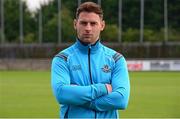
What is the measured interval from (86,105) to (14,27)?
3028 inches

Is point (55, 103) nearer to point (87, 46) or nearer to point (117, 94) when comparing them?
point (117, 94)

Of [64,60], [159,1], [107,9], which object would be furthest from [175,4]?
[64,60]

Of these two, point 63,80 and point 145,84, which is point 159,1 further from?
point 63,80

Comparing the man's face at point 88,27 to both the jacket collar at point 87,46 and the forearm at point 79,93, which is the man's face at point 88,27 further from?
the forearm at point 79,93

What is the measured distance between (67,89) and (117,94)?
42 cm

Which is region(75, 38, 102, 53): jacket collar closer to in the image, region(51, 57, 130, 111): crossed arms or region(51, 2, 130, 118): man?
region(51, 2, 130, 118): man

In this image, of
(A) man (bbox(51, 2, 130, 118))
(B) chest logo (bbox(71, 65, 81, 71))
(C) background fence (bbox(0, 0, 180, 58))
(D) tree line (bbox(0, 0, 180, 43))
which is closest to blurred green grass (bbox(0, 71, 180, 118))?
(A) man (bbox(51, 2, 130, 118))

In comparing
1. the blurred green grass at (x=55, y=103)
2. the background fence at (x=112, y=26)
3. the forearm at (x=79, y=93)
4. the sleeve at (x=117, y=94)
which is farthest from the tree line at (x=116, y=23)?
the forearm at (x=79, y=93)

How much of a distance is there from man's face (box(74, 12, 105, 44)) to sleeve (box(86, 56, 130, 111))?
33 centimetres

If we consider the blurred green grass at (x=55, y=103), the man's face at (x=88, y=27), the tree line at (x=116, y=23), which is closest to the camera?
the man's face at (x=88, y=27)

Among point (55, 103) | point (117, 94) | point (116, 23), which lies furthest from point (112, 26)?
point (117, 94)

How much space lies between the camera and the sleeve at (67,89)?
4820 millimetres

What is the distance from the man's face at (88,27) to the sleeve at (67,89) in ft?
0.90

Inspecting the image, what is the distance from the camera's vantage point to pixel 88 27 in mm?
4801
